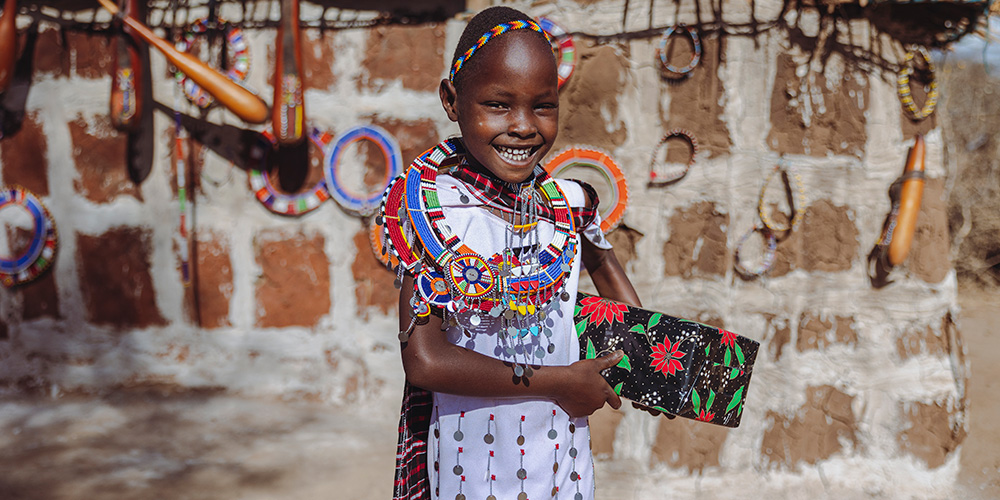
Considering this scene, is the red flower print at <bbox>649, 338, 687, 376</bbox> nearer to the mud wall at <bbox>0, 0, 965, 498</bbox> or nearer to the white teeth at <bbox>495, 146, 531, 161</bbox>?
the white teeth at <bbox>495, 146, 531, 161</bbox>

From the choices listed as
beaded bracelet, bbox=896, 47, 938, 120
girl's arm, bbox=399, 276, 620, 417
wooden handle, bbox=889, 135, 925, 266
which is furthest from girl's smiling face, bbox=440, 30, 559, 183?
beaded bracelet, bbox=896, 47, 938, 120

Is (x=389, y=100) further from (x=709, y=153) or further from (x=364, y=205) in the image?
(x=709, y=153)

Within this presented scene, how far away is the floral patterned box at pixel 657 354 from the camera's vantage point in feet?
3.81

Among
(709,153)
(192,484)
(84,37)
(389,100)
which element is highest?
(84,37)

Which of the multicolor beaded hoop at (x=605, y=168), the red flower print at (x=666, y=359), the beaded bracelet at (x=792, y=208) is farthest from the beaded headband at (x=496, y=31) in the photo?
the beaded bracelet at (x=792, y=208)

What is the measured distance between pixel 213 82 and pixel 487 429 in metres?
2.46

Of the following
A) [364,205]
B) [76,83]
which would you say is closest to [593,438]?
[364,205]

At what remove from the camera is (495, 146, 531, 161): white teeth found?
1.02 m

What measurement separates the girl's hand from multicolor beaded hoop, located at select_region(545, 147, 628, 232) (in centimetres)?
158

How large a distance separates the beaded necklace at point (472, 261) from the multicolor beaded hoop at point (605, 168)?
4.91 ft

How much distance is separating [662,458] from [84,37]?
340 centimetres

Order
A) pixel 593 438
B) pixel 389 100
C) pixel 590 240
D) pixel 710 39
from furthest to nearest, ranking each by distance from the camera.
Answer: pixel 389 100
pixel 593 438
pixel 710 39
pixel 590 240

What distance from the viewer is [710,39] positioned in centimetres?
253

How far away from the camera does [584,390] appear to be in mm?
1043
